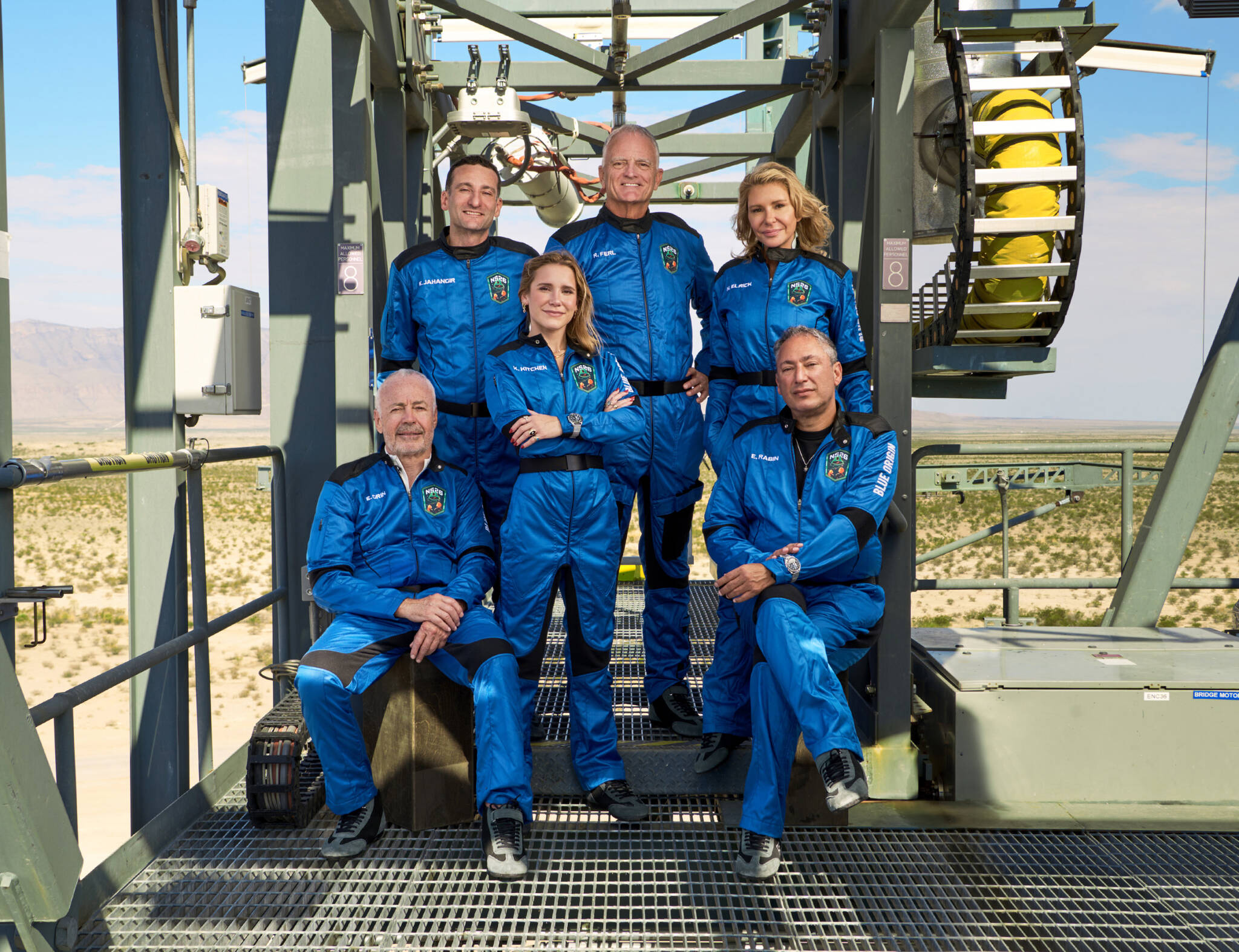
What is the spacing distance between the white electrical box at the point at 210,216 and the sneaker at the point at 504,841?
8.61 ft

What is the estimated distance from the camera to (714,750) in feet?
11.4

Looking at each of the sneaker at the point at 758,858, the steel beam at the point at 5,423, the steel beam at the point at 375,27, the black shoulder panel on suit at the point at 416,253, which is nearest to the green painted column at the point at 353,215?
the steel beam at the point at 375,27

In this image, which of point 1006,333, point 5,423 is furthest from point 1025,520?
point 5,423

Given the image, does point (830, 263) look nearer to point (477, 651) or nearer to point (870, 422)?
point (870, 422)

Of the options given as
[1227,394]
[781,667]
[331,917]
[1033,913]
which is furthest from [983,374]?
[331,917]

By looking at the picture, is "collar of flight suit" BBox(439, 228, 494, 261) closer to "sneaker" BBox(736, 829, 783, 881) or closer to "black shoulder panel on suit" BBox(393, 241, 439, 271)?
"black shoulder panel on suit" BBox(393, 241, 439, 271)

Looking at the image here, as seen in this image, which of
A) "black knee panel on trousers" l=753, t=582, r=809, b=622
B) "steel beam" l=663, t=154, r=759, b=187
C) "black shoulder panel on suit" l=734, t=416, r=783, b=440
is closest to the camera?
"black knee panel on trousers" l=753, t=582, r=809, b=622

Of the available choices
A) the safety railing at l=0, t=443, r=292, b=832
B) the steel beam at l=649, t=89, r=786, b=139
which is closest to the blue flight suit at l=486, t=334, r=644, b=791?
the safety railing at l=0, t=443, r=292, b=832

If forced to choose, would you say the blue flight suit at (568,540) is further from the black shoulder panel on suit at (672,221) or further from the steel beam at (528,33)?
A: the steel beam at (528,33)

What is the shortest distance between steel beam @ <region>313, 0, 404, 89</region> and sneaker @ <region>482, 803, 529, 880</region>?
2.85 m

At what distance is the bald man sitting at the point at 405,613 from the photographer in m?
2.98

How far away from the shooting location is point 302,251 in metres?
4.93

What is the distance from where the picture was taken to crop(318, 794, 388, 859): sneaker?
2955 millimetres

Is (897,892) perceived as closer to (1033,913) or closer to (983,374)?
(1033,913)
